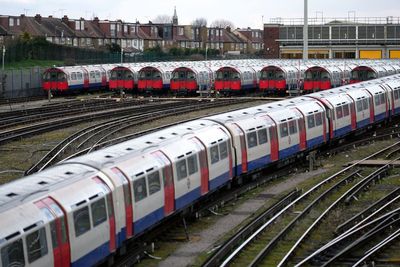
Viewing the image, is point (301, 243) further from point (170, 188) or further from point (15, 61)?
point (15, 61)

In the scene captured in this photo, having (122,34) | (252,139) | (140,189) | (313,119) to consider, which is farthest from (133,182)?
(122,34)

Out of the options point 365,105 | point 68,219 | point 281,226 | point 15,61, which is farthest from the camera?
point 15,61

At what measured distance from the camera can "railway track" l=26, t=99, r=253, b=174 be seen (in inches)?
1231

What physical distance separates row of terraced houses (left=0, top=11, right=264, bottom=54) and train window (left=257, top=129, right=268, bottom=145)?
7314 centimetres

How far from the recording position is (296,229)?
69.5 feet

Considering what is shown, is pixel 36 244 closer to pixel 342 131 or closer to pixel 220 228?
pixel 220 228

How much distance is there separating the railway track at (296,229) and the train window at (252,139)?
2543mm

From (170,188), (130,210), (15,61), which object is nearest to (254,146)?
(170,188)

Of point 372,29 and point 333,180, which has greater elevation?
point 372,29

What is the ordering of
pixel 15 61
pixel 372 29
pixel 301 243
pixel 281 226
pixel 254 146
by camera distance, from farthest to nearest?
pixel 372 29
pixel 15 61
pixel 254 146
pixel 281 226
pixel 301 243

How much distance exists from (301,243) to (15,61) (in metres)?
74.2

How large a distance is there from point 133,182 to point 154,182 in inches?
50.6

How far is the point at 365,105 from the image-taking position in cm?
3984

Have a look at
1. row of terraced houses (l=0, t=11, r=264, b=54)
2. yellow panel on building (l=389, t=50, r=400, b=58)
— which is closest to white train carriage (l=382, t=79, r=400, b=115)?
row of terraced houses (l=0, t=11, r=264, b=54)
